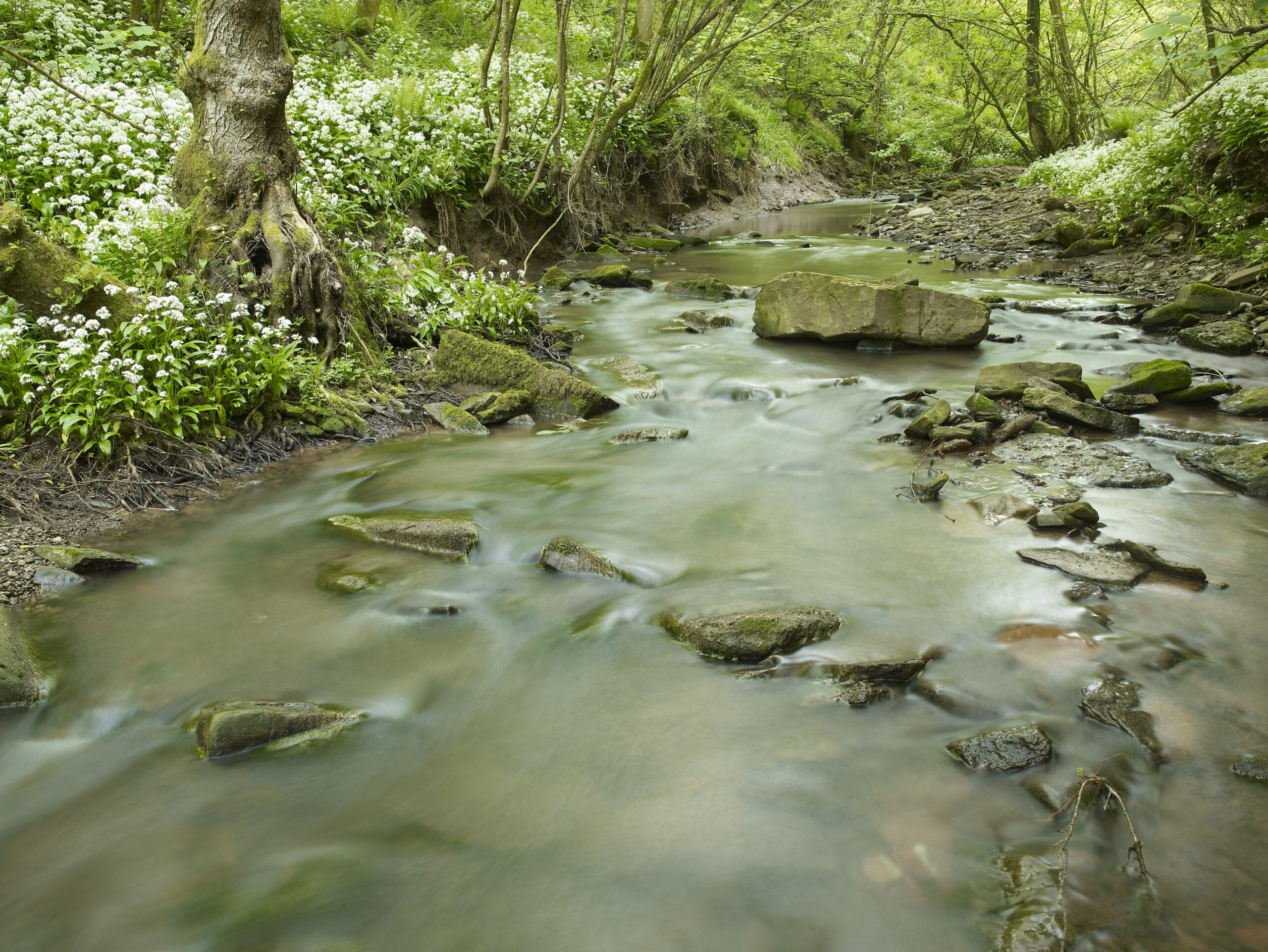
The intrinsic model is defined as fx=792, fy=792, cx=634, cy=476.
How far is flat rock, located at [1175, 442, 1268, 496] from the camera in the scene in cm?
521

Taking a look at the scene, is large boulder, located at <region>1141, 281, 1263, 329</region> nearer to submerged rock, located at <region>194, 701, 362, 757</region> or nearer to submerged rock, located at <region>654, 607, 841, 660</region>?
submerged rock, located at <region>654, 607, 841, 660</region>

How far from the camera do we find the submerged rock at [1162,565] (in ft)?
13.6

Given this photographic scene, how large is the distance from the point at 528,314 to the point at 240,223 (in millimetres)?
3206

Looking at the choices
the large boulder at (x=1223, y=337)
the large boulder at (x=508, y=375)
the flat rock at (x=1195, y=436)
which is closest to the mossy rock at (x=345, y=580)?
the large boulder at (x=508, y=375)

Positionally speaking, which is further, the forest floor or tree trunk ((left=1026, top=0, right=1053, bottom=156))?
tree trunk ((left=1026, top=0, right=1053, bottom=156))

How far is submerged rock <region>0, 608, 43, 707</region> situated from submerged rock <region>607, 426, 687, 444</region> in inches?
171

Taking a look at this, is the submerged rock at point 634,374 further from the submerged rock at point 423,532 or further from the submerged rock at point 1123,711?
the submerged rock at point 1123,711

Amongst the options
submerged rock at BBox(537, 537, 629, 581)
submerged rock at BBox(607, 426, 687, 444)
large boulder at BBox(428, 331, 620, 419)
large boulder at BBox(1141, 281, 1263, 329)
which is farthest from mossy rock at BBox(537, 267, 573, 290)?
submerged rock at BBox(537, 537, 629, 581)

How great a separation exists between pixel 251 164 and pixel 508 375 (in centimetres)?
283

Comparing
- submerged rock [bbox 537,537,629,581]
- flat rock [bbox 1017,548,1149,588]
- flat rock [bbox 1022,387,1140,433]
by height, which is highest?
flat rock [bbox 1022,387,1140,433]

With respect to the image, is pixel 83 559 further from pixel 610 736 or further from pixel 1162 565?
pixel 1162 565

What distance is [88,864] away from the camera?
109 inches

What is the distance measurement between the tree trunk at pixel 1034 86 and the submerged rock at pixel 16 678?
2099 cm

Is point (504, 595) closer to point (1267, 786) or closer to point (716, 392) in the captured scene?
point (1267, 786)
